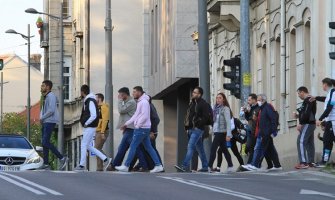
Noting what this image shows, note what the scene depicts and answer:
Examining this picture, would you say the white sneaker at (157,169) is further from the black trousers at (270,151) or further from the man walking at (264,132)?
the black trousers at (270,151)

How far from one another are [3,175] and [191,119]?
22.8ft

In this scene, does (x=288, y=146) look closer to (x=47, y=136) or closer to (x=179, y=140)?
(x=47, y=136)

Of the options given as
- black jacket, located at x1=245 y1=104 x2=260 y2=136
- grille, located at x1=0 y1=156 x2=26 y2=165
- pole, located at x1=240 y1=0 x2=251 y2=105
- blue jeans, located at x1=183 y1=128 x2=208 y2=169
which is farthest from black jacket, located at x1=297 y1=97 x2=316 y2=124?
grille, located at x1=0 y1=156 x2=26 y2=165

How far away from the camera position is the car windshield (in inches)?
1272

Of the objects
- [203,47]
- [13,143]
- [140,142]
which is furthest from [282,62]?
[140,142]

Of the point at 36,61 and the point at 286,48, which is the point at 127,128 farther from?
the point at 36,61

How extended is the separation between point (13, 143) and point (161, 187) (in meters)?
12.9

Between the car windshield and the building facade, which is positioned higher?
the building facade

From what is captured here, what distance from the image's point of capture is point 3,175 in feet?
72.7

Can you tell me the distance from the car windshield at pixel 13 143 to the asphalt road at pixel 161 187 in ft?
27.7

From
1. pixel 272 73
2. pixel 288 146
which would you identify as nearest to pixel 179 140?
pixel 272 73

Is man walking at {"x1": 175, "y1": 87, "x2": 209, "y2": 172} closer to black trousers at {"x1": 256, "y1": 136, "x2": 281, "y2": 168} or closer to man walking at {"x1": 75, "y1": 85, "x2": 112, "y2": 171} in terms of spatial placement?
black trousers at {"x1": 256, "y1": 136, "x2": 281, "y2": 168}

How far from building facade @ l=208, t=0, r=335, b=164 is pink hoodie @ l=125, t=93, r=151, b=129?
5207 millimetres

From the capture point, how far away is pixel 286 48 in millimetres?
35781
